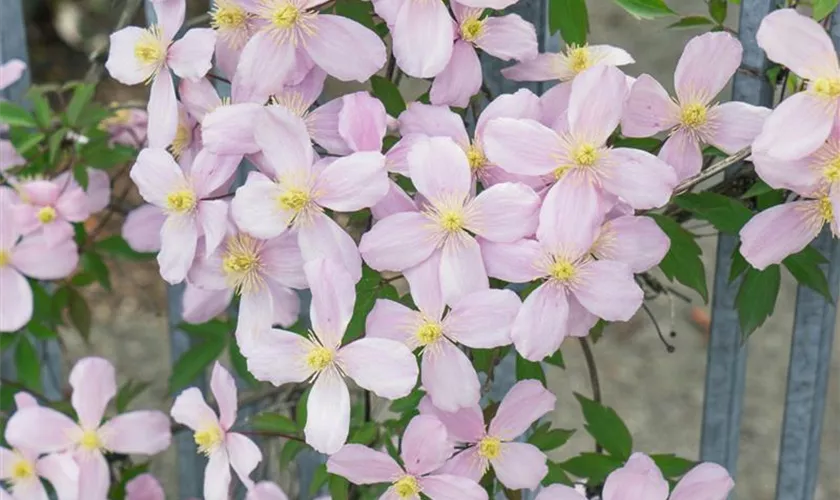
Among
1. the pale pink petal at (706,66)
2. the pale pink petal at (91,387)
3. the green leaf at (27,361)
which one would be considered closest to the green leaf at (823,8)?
the pale pink petal at (706,66)

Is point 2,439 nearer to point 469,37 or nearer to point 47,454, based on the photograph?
point 47,454

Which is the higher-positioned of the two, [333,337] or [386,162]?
[386,162]

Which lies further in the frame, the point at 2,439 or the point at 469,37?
the point at 2,439

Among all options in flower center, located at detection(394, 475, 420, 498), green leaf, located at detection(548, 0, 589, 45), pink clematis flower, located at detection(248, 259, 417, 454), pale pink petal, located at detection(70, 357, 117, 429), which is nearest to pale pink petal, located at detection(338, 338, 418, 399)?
pink clematis flower, located at detection(248, 259, 417, 454)

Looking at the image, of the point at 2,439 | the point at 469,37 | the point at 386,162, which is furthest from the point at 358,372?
the point at 2,439

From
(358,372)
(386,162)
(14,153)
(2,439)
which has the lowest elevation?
(2,439)

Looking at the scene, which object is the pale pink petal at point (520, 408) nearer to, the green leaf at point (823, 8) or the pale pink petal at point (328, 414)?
the pale pink petal at point (328, 414)

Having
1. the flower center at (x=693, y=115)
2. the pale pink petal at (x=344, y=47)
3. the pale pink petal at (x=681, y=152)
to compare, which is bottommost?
the pale pink petal at (x=681, y=152)
